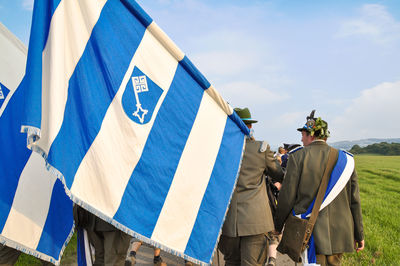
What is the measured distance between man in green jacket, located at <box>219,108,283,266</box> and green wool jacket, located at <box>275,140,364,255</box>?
0.27 meters

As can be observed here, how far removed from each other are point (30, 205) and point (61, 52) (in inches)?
67.7

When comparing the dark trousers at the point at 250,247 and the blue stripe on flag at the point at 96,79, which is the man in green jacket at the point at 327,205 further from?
the blue stripe on flag at the point at 96,79

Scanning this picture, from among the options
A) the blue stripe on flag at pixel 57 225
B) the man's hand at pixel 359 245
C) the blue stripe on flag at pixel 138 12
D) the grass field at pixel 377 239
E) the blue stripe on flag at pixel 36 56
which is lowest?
the grass field at pixel 377 239

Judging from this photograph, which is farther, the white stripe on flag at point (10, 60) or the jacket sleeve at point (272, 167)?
the jacket sleeve at point (272, 167)

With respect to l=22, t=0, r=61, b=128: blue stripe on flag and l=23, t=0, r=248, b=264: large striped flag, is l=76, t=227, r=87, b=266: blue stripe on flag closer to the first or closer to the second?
l=23, t=0, r=248, b=264: large striped flag

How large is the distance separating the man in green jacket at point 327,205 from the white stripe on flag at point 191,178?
1042 millimetres

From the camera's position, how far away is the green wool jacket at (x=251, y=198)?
13.0 ft

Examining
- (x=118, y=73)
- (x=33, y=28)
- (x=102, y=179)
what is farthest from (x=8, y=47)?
(x=102, y=179)

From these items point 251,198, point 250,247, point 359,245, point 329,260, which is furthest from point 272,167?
point 359,245

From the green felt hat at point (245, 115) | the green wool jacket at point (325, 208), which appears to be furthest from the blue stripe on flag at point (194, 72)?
the green wool jacket at point (325, 208)

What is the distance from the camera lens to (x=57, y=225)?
344cm

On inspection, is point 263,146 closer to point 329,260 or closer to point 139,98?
point 329,260

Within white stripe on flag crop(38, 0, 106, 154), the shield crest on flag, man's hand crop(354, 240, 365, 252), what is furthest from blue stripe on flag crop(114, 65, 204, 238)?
→ man's hand crop(354, 240, 365, 252)

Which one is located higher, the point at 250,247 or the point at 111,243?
the point at 111,243
